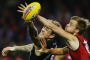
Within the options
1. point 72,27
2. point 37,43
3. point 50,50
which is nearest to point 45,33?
point 37,43

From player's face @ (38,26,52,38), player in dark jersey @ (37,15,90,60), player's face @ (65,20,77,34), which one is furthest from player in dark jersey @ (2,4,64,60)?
player's face @ (65,20,77,34)

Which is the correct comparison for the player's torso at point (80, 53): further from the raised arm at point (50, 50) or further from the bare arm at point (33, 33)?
the bare arm at point (33, 33)

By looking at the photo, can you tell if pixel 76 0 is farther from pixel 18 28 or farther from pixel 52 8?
pixel 18 28

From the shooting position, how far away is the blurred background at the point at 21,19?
40.0 feet

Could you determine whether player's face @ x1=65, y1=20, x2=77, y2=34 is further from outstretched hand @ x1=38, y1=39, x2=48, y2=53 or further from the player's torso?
outstretched hand @ x1=38, y1=39, x2=48, y2=53

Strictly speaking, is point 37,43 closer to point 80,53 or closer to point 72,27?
point 72,27

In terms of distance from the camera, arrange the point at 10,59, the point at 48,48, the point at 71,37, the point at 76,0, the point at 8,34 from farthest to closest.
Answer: the point at 76,0
the point at 8,34
the point at 10,59
the point at 48,48
the point at 71,37

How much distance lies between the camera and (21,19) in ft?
43.1

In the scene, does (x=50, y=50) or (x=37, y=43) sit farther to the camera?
(x=37, y=43)

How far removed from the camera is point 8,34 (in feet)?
41.2

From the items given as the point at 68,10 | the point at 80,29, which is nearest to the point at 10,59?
the point at 68,10

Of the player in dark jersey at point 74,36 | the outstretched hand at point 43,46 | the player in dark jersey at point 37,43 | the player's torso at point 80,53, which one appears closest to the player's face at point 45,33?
the player in dark jersey at point 37,43

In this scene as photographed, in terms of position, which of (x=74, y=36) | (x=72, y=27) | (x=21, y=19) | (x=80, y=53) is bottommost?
(x=80, y=53)

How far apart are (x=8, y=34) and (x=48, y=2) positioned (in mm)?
1905
